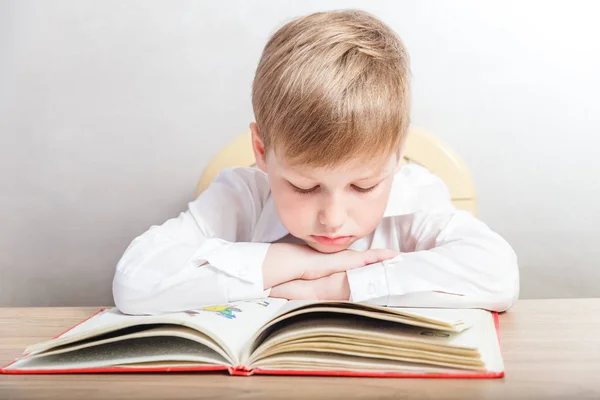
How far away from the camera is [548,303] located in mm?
1010

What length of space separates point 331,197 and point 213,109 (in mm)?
724

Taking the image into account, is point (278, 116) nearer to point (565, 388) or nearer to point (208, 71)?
point (565, 388)

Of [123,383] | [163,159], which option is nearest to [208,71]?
[163,159]

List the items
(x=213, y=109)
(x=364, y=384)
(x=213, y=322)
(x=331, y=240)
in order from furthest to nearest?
(x=213, y=109), (x=331, y=240), (x=213, y=322), (x=364, y=384)

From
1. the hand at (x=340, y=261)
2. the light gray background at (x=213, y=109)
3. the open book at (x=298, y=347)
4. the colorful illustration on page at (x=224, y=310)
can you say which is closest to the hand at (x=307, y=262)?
the hand at (x=340, y=261)

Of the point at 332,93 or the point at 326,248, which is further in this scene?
the point at 326,248

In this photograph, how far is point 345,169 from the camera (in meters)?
0.91

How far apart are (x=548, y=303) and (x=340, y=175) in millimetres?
371

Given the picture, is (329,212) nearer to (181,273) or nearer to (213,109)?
(181,273)

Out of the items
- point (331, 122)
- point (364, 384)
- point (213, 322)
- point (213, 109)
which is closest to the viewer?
point (364, 384)

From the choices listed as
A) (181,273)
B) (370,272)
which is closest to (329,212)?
(370,272)

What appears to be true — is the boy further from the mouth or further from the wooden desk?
the wooden desk

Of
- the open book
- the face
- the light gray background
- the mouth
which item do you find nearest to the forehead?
the face

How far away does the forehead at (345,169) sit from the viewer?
907mm
